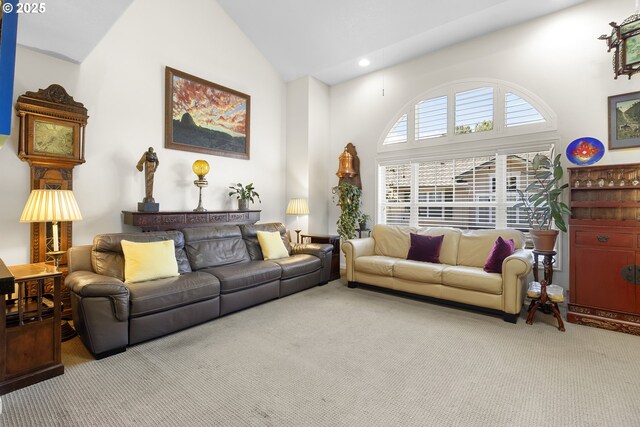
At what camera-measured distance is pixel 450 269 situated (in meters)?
3.66

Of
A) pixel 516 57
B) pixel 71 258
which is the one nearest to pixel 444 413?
pixel 71 258

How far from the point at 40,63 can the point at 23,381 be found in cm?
304

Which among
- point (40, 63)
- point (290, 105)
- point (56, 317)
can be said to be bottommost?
point (56, 317)

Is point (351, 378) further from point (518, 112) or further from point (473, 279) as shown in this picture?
point (518, 112)

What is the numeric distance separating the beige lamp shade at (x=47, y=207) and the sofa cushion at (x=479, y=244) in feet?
14.4

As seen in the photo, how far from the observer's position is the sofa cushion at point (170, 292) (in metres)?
2.69

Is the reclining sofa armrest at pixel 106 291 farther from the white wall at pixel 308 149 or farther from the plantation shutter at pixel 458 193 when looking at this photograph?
the plantation shutter at pixel 458 193

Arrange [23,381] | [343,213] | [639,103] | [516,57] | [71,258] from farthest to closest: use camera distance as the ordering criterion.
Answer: [343,213] < [516,57] < [639,103] < [71,258] < [23,381]

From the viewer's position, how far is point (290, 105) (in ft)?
19.4

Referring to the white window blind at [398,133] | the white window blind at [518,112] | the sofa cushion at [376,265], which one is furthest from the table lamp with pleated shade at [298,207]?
the white window blind at [518,112]

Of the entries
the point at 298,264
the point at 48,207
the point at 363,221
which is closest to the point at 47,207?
the point at 48,207

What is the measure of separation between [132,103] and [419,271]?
4.21 metres

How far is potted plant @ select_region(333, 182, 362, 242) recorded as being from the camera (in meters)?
5.35

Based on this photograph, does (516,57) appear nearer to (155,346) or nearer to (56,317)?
(155,346)
